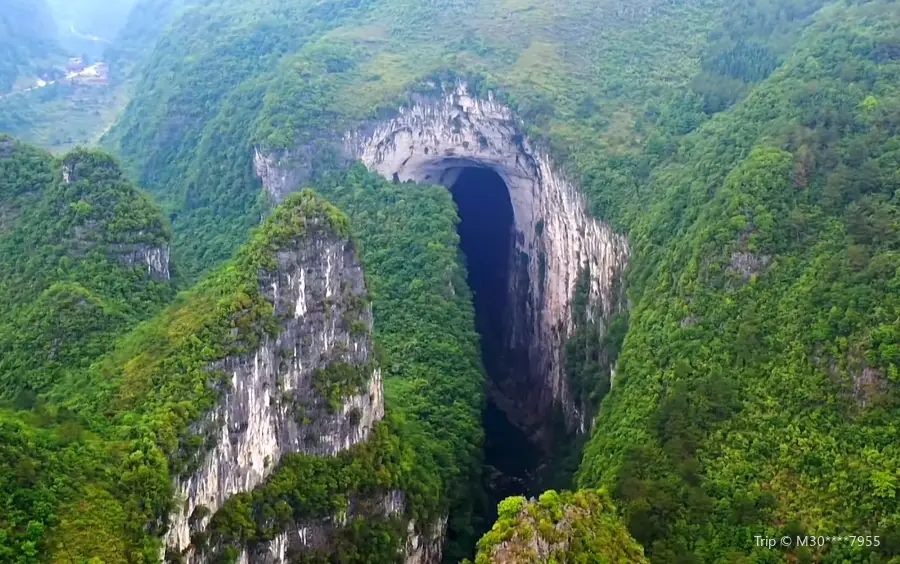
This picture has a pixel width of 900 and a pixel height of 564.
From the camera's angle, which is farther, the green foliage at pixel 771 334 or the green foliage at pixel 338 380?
the green foliage at pixel 338 380

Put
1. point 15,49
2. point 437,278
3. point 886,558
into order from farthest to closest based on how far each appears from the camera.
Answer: point 15,49 < point 437,278 < point 886,558

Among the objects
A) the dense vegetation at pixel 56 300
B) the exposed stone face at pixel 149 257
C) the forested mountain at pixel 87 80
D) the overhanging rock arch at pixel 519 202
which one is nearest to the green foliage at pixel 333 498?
the dense vegetation at pixel 56 300

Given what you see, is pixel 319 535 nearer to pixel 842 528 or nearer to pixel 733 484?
pixel 733 484

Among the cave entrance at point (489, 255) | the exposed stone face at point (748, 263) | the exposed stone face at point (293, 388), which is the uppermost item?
the cave entrance at point (489, 255)

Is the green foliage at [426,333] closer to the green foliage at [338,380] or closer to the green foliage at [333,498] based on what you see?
the green foliage at [333,498]

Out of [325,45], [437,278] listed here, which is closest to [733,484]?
[437,278]

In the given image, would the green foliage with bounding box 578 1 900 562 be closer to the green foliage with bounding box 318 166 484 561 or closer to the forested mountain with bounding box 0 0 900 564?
the forested mountain with bounding box 0 0 900 564

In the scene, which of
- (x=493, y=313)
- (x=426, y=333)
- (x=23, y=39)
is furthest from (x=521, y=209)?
(x=23, y=39)
